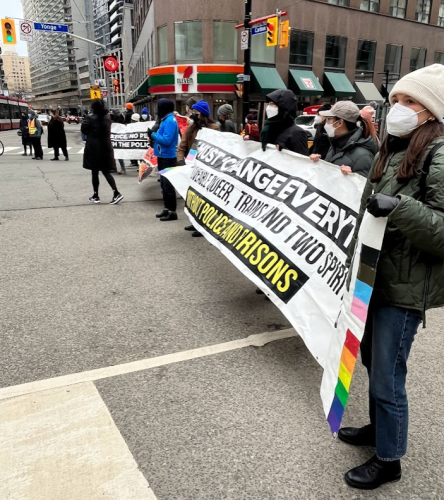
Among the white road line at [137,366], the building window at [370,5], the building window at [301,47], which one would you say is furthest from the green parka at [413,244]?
the building window at [370,5]

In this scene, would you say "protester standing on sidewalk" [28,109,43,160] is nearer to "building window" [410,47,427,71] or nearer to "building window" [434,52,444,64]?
"building window" [410,47,427,71]

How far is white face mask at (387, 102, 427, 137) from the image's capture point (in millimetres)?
1889

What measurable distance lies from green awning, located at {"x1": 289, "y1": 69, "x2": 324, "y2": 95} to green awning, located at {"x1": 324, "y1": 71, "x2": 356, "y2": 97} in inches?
35.6

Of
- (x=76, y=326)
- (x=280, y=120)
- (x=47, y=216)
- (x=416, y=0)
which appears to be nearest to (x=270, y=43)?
(x=47, y=216)

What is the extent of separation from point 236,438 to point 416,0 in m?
40.2

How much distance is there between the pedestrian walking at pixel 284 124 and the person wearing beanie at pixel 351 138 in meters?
0.33

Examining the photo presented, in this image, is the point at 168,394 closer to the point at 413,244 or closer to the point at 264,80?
the point at 413,244

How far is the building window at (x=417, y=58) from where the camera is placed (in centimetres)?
3500

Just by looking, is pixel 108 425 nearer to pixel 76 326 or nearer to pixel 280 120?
pixel 76 326

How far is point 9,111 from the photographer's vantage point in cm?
4153

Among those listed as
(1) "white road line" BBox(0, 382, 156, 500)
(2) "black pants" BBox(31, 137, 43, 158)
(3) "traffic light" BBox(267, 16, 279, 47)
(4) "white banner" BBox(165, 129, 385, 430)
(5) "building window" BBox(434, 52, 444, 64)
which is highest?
(5) "building window" BBox(434, 52, 444, 64)

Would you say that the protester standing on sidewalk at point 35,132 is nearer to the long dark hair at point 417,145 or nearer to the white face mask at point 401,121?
the white face mask at point 401,121

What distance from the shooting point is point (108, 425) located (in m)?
2.55

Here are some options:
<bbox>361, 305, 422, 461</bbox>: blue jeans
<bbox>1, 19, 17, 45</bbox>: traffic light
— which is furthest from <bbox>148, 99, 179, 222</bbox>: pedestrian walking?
<bbox>1, 19, 17, 45</bbox>: traffic light
